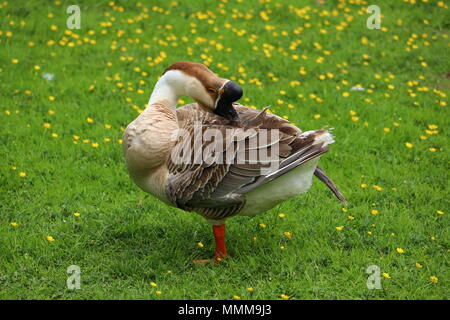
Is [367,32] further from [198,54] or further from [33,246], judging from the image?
[33,246]

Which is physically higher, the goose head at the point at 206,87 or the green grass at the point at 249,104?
the goose head at the point at 206,87

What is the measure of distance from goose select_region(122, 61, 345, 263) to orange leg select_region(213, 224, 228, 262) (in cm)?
20

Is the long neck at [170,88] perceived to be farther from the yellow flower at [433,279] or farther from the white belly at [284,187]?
the yellow flower at [433,279]

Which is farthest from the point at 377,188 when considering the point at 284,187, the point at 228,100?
the point at 228,100

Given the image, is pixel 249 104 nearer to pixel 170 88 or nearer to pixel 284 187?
pixel 170 88

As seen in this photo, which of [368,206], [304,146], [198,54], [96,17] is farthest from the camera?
[96,17]

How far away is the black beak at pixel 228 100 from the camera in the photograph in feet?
13.4

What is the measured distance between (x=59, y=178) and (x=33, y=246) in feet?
3.80

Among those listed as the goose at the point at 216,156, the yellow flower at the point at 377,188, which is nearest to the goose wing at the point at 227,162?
the goose at the point at 216,156

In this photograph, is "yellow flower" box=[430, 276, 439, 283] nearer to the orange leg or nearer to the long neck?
the orange leg

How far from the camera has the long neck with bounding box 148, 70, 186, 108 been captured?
4.36 m

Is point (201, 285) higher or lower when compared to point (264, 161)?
lower

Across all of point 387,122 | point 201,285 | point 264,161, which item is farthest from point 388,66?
point 201,285

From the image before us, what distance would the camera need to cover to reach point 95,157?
6086 millimetres
